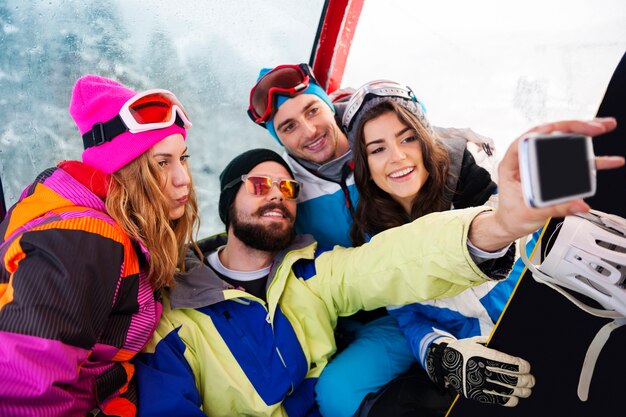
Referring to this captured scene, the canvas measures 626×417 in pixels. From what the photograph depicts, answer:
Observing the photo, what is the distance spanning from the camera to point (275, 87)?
2.59 meters

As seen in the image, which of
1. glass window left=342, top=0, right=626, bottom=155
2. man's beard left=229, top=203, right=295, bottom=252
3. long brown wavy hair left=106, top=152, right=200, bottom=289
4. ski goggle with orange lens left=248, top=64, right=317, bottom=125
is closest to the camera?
long brown wavy hair left=106, top=152, right=200, bottom=289

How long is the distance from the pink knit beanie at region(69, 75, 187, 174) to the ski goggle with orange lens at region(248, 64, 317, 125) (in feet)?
3.05

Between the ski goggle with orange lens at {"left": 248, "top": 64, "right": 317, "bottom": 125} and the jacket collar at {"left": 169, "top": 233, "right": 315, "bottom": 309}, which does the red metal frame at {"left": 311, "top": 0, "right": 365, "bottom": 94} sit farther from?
the jacket collar at {"left": 169, "top": 233, "right": 315, "bottom": 309}

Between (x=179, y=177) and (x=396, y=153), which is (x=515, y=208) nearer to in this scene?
(x=396, y=153)

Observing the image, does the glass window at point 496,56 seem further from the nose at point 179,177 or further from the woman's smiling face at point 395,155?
the nose at point 179,177

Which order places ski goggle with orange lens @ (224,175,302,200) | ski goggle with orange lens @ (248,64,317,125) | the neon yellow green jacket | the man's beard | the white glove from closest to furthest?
the white glove < the neon yellow green jacket < the man's beard < ski goggle with orange lens @ (224,175,302,200) < ski goggle with orange lens @ (248,64,317,125)

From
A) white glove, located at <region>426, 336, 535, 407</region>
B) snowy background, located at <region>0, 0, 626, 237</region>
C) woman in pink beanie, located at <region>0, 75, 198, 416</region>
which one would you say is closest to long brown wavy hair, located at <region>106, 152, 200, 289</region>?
woman in pink beanie, located at <region>0, 75, 198, 416</region>

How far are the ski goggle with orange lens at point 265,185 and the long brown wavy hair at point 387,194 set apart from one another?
402 mm

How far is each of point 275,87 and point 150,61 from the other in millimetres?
950

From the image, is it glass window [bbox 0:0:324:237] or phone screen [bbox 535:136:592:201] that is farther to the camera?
glass window [bbox 0:0:324:237]

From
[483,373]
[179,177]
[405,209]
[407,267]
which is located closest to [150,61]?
[179,177]

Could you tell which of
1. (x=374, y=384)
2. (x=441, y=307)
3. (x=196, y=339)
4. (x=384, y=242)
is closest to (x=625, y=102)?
(x=384, y=242)

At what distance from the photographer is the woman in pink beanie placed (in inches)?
47.7

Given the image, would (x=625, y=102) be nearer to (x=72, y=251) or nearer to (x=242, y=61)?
(x=72, y=251)
